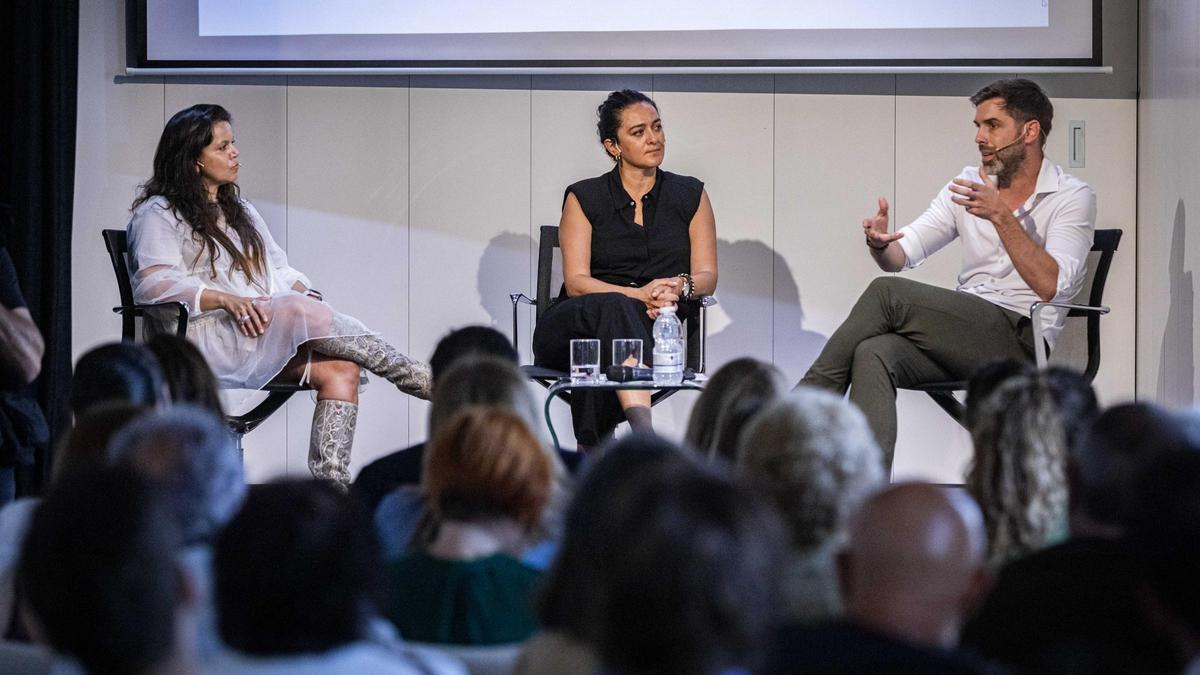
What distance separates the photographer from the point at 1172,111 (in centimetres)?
451

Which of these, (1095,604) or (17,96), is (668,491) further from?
(17,96)

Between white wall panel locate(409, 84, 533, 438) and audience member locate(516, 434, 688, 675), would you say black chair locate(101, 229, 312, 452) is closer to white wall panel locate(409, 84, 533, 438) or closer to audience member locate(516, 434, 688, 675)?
white wall panel locate(409, 84, 533, 438)

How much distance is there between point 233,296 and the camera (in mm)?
3959

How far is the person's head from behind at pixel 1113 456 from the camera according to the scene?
59.1 inches

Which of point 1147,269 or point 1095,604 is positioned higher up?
point 1147,269

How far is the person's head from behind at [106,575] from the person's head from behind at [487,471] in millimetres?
457

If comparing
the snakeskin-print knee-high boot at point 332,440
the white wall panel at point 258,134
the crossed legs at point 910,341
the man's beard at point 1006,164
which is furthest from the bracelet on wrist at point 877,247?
the white wall panel at point 258,134

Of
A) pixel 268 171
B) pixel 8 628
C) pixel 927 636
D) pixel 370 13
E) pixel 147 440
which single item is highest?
pixel 370 13

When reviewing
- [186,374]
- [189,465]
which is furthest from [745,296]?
[189,465]

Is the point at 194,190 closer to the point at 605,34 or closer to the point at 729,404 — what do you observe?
the point at 605,34

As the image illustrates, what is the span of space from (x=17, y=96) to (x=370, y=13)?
1.29 meters

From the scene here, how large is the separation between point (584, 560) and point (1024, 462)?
0.85 meters

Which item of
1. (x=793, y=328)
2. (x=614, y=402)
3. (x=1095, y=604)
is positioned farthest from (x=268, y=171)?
(x=1095, y=604)

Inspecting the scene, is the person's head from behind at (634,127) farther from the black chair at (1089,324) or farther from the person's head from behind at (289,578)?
the person's head from behind at (289,578)
